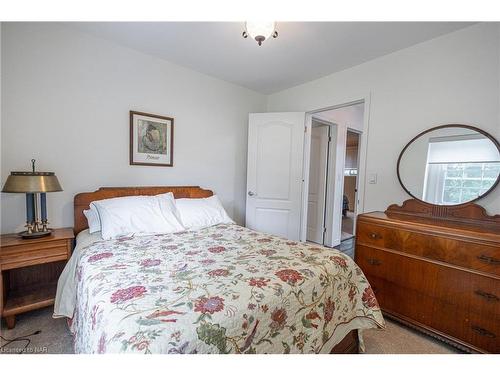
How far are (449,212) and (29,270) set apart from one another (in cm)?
356

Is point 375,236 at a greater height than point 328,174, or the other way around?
point 328,174

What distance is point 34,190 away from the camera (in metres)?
1.61

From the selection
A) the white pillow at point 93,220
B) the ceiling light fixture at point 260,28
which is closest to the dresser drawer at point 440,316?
the ceiling light fixture at point 260,28

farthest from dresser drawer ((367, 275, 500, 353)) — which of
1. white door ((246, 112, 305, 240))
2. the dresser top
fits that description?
white door ((246, 112, 305, 240))

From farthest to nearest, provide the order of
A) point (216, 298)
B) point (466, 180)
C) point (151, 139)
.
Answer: point (151, 139), point (466, 180), point (216, 298)

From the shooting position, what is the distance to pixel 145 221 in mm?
1954

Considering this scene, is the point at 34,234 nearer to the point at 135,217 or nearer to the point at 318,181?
the point at 135,217

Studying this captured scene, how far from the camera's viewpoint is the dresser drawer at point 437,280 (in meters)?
1.42

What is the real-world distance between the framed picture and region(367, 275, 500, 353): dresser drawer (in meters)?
2.42

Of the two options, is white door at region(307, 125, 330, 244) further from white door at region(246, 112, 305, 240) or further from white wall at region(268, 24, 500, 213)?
white wall at region(268, 24, 500, 213)

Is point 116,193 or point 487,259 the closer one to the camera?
point 487,259

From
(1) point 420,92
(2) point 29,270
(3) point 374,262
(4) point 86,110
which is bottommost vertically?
(2) point 29,270

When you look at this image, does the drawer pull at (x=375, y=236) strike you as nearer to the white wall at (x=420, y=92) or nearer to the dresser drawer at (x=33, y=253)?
the white wall at (x=420, y=92)

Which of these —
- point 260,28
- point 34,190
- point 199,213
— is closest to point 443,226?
point 260,28
